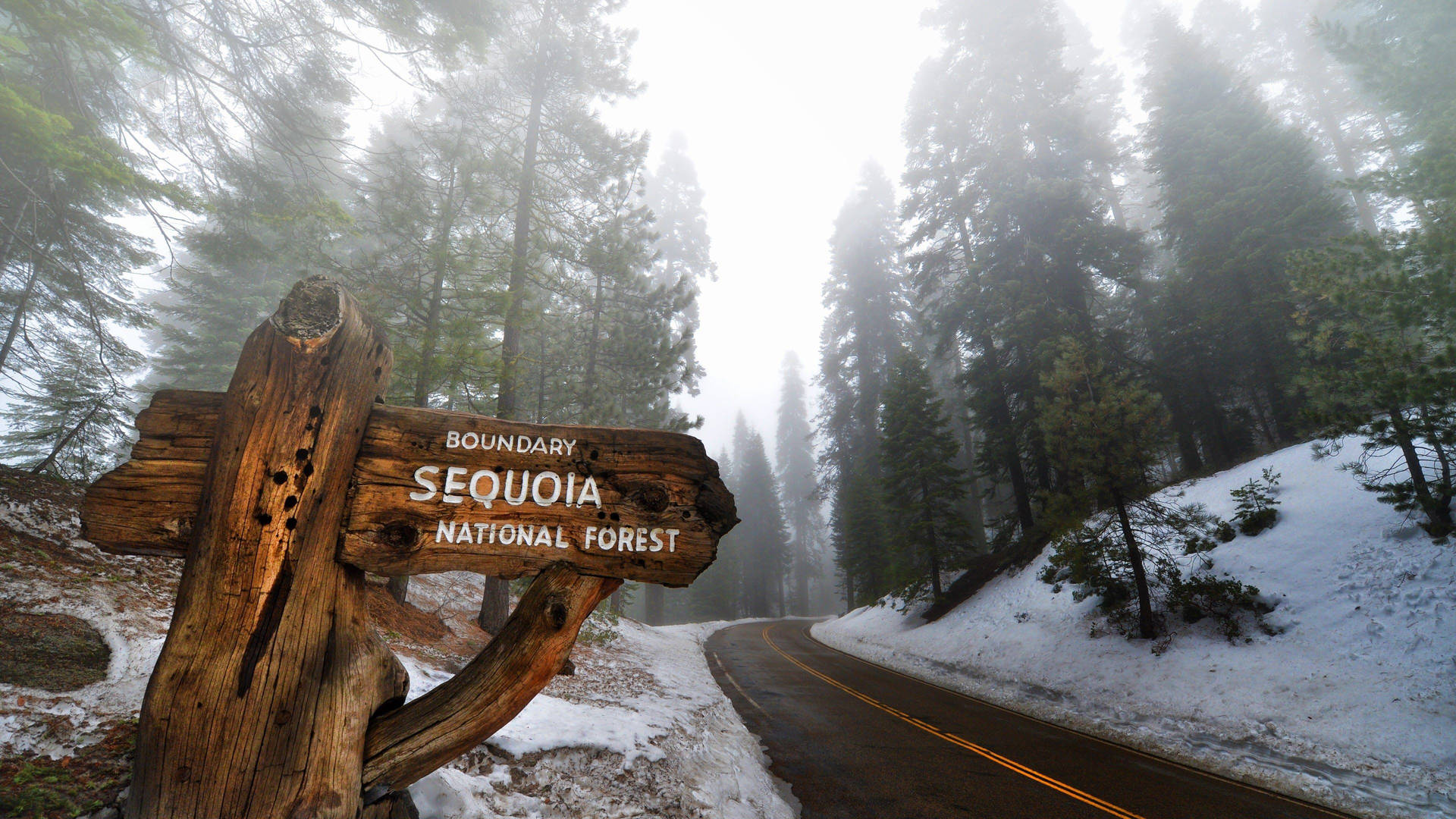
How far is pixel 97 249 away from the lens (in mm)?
10781

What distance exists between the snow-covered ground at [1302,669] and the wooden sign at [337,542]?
845 cm

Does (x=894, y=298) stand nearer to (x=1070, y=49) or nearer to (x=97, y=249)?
(x=1070, y=49)

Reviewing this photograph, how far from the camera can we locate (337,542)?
92.9 inches

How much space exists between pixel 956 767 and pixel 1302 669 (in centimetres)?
600

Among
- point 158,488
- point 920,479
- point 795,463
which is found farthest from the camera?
point 795,463

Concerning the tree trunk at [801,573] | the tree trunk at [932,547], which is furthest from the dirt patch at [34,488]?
the tree trunk at [801,573]

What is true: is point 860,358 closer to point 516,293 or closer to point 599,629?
point 599,629

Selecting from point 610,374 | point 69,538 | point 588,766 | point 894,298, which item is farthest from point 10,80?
Result: point 894,298

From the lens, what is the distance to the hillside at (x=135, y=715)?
2986 millimetres

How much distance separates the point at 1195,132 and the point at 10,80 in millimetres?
28863

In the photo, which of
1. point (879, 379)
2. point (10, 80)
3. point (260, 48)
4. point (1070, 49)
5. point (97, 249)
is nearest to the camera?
point (10, 80)

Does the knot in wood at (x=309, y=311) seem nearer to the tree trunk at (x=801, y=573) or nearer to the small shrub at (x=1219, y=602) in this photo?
the small shrub at (x=1219, y=602)

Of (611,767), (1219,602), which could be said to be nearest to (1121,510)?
(1219,602)

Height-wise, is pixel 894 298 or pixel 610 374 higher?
pixel 894 298
